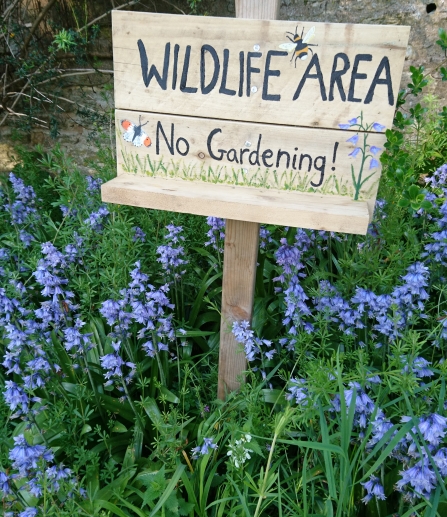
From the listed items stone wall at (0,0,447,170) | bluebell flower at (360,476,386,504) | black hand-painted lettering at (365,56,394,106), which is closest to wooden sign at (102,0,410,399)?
black hand-painted lettering at (365,56,394,106)

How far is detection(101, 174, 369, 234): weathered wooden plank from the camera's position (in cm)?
144

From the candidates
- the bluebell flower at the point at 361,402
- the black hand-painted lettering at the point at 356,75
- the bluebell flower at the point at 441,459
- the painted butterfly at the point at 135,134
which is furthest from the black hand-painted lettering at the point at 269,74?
the bluebell flower at the point at 441,459

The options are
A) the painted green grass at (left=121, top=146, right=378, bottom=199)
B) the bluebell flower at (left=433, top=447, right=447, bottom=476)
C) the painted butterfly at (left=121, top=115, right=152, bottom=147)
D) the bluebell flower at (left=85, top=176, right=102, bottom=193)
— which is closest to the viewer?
the bluebell flower at (left=433, top=447, right=447, bottom=476)

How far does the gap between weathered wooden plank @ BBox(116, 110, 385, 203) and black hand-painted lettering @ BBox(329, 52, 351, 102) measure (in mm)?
118

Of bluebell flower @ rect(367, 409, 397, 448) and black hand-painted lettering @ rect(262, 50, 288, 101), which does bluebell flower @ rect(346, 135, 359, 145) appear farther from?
bluebell flower @ rect(367, 409, 397, 448)

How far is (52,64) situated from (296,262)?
3.12 m

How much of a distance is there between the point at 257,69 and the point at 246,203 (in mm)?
439

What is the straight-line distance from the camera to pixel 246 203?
1506mm

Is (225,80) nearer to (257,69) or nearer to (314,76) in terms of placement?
(257,69)

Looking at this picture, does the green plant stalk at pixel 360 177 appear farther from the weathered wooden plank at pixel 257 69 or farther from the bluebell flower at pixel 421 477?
the bluebell flower at pixel 421 477

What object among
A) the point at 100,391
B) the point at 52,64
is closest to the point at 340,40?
the point at 100,391

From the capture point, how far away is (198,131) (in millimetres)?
1624

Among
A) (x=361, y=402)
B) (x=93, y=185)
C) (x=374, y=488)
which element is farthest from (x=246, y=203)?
(x=93, y=185)

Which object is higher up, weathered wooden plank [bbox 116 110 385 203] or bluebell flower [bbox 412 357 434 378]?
weathered wooden plank [bbox 116 110 385 203]
